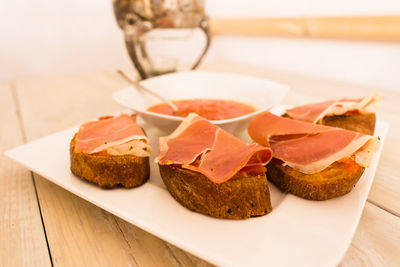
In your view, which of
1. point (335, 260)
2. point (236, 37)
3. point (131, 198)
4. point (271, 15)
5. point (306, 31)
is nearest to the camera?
point (335, 260)

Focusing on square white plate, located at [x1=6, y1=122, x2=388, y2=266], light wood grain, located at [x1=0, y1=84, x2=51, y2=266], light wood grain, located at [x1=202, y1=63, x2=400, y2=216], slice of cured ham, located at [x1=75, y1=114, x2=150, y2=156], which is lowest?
light wood grain, located at [x1=202, y1=63, x2=400, y2=216]

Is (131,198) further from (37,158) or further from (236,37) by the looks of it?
(236,37)

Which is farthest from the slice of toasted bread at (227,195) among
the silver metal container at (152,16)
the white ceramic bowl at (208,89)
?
the silver metal container at (152,16)

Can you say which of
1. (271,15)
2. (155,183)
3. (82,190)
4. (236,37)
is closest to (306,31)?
(271,15)

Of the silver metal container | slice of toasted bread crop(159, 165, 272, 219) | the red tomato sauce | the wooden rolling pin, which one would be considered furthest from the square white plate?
the wooden rolling pin

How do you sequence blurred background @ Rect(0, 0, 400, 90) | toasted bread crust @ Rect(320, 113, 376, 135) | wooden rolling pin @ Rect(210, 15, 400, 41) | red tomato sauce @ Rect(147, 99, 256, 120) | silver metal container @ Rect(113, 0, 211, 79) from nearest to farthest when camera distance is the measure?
1. toasted bread crust @ Rect(320, 113, 376, 135)
2. red tomato sauce @ Rect(147, 99, 256, 120)
3. silver metal container @ Rect(113, 0, 211, 79)
4. wooden rolling pin @ Rect(210, 15, 400, 41)
5. blurred background @ Rect(0, 0, 400, 90)

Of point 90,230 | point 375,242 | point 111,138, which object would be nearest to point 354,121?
point 375,242

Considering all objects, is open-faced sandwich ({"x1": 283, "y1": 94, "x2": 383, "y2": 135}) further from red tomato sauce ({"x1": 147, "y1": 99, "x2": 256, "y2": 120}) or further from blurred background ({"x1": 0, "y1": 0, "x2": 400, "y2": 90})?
blurred background ({"x1": 0, "y1": 0, "x2": 400, "y2": 90})
